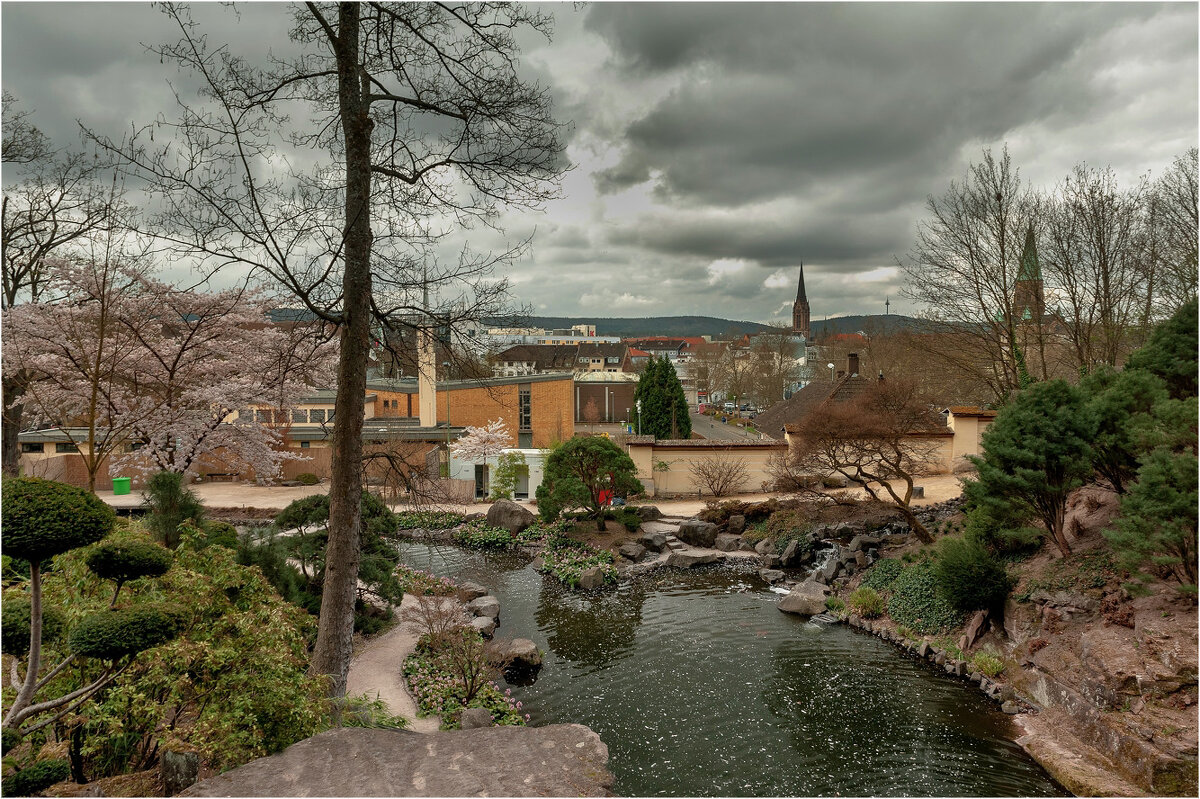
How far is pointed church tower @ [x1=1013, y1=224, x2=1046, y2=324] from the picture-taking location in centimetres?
1514

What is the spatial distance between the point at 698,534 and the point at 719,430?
26.4m

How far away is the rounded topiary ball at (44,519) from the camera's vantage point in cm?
338

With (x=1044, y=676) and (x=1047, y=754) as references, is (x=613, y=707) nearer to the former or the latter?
(x=1047, y=754)

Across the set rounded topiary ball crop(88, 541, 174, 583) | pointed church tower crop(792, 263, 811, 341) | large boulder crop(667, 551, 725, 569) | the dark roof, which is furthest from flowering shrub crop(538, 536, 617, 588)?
pointed church tower crop(792, 263, 811, 341)

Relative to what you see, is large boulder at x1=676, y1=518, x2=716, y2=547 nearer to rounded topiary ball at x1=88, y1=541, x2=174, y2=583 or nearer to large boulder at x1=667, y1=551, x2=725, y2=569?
large boulder at x1=667, y1=551, x2=725, y2=569

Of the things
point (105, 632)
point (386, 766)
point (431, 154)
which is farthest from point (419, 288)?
point (386, 766)

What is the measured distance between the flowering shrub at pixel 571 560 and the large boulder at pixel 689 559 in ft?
5.13

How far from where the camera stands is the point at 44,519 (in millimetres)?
3459

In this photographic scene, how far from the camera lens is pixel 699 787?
6.80 m

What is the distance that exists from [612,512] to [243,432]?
32.2 feet

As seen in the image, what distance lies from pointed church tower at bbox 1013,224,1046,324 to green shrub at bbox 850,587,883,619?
8796mm

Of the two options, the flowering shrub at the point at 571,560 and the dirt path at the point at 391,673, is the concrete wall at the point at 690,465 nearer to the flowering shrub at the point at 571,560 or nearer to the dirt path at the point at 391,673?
the flowering shrub at the point at 571,560

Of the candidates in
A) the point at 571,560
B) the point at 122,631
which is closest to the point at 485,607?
the point at 571,560

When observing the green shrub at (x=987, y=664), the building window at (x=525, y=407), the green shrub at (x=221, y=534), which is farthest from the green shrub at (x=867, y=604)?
the building window at (x=525, y=407)
